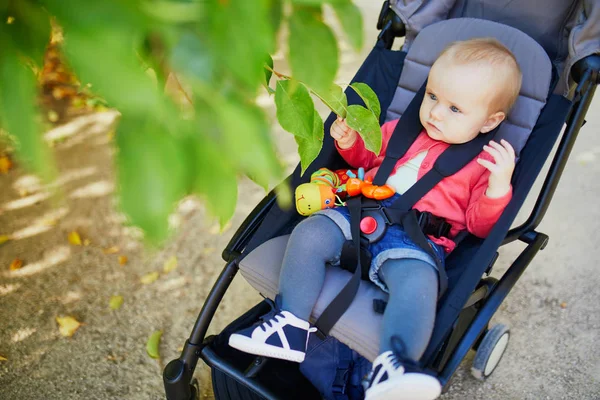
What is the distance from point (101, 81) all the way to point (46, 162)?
3.1 inches

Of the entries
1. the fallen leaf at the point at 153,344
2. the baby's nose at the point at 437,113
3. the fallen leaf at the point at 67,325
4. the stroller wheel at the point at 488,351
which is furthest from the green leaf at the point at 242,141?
the fallen leaf at the point at 67,325

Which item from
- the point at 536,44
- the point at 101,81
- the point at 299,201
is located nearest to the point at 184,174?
the point at 101,81

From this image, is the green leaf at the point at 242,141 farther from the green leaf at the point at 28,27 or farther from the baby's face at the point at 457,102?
the baby's face at the point at 457,102

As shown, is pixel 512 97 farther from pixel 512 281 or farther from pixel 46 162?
pixel 46 162

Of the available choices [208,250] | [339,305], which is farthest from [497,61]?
[208,250]

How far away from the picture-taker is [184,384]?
Result: 1.55 meters

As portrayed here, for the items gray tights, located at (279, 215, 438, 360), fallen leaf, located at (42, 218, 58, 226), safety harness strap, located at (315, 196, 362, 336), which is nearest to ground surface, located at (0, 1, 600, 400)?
fallen leaf, located at (42, 218, 58, 226)

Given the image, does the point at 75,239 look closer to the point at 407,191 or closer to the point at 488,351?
the point at 407,191

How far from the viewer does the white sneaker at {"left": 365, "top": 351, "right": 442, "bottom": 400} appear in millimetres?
1140

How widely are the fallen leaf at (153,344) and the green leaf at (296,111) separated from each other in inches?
55.4

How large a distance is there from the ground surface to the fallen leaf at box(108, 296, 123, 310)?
0.06ft

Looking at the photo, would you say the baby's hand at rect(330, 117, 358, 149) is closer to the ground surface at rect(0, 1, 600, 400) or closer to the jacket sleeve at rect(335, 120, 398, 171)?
the jacket sleeve at rect(335, 120, 398, 171)

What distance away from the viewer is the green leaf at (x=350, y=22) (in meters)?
0.55

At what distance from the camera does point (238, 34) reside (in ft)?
1.53
